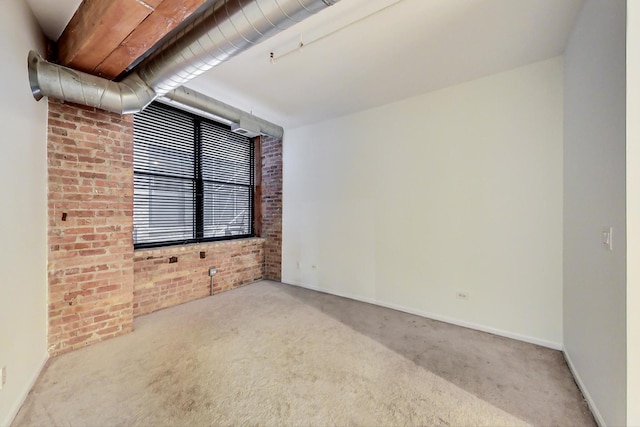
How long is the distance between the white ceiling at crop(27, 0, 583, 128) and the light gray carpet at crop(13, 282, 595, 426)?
2.87m

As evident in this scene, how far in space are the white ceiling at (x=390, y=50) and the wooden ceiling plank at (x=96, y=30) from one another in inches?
9.4

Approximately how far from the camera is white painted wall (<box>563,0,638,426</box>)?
1.38 meters

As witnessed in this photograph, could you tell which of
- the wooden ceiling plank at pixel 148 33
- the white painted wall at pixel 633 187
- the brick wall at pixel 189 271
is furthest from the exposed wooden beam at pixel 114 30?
the white painted wall at pixel 633 187

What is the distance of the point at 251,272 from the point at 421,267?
9.84 ft

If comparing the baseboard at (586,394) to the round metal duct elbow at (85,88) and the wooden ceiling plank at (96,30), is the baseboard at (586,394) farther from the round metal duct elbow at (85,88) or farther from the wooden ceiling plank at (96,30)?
the round metal duct elbow at (85,88)

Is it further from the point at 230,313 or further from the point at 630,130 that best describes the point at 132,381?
the point at 630,130

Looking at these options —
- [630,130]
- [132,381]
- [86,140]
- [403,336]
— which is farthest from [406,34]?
[132,381]

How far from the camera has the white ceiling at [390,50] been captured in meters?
1.92

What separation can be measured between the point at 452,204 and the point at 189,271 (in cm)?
376

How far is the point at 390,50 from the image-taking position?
2367 mm

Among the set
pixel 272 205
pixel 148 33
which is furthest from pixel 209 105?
pixel 272 205

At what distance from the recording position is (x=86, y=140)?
2475mm

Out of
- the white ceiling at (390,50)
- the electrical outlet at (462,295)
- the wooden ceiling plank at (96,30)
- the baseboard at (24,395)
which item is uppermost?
the white ceiling at (390,50)

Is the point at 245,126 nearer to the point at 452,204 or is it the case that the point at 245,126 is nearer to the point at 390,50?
the point at 390,50
